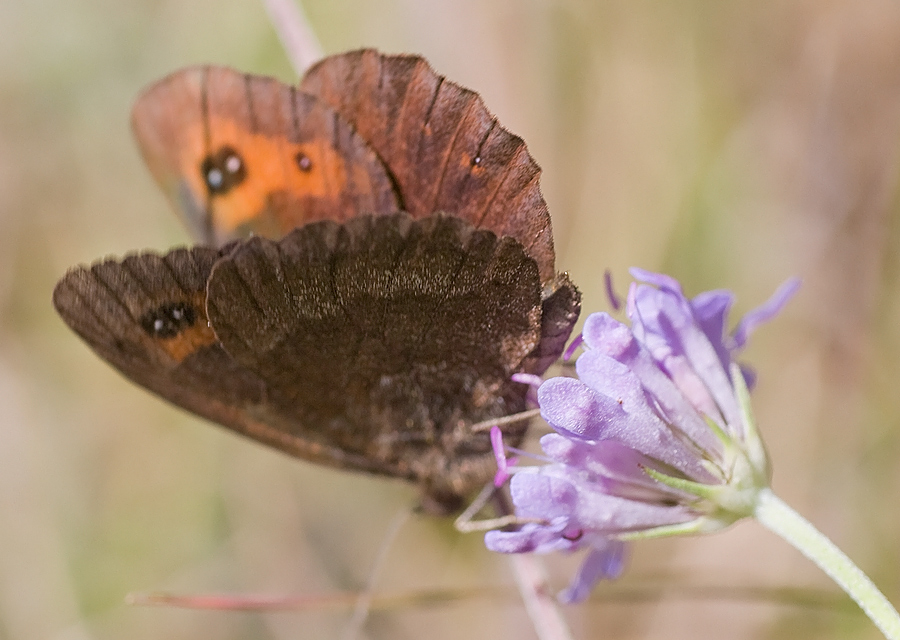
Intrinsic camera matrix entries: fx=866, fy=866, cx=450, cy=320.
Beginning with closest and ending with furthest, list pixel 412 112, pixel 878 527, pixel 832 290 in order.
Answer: pixel 412 112
pixel 878 527
pixel 832 290

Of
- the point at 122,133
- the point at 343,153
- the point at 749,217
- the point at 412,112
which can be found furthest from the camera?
the point at 122,133

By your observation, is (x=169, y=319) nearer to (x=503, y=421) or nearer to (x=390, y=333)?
(x=390, y=333)

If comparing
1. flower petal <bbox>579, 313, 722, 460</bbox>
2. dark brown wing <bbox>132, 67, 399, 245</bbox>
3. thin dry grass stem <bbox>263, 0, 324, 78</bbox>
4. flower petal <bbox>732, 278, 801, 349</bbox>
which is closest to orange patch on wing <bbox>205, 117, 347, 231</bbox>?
dark brown wing <bbox>132, 67, 399, 245</bbox>

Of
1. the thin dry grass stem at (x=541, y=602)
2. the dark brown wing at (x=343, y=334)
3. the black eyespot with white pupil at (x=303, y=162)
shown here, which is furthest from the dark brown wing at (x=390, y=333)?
the black eyespot with white pupil at (x=303, y=162)

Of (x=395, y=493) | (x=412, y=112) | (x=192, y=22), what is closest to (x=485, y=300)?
(x=412, y=112)

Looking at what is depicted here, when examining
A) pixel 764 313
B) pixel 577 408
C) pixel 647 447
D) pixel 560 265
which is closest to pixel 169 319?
pixel 577 408

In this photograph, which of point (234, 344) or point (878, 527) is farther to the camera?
point (878, 527)

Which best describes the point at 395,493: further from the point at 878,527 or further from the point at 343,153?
the point at 343,153
